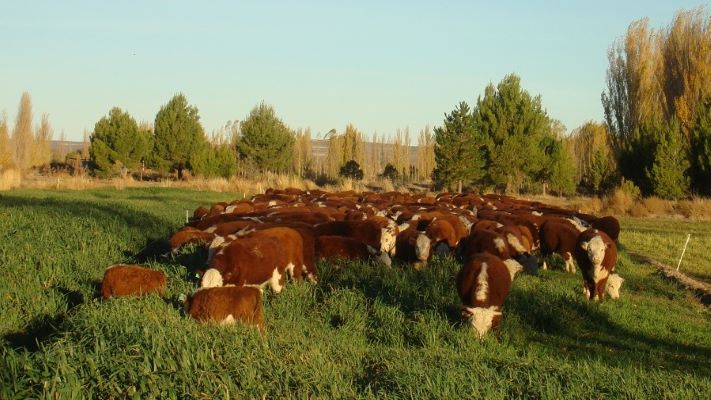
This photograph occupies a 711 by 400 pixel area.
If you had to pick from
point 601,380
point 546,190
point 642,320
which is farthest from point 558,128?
point 601,380

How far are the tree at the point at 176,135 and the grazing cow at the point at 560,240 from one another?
49887 millimetres

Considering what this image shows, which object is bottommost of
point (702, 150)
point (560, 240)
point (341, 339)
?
point (341, 339)

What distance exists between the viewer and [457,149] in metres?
45.5

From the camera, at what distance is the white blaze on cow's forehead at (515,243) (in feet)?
45.2

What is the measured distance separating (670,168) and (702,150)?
2.02 m

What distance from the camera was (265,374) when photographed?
19.2 ft

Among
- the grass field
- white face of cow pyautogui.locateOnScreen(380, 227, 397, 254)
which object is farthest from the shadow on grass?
white face of cow pyautogui.locateOnScreen(380, 227, 397, 254)

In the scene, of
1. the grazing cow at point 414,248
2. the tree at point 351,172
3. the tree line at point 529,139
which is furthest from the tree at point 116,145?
the grazing cow at point 414,248

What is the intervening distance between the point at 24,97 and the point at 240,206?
175 feet

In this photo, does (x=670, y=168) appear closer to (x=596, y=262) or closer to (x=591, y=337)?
(x=596, y=262)

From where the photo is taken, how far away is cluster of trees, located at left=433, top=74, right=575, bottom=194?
45.7m

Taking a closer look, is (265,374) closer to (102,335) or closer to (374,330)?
(102,335)

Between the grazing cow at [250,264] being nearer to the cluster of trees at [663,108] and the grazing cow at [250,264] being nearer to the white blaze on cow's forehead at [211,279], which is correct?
the white blaze on cow's forehead at [211,279]

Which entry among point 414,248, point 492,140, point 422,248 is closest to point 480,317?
point 422,248
